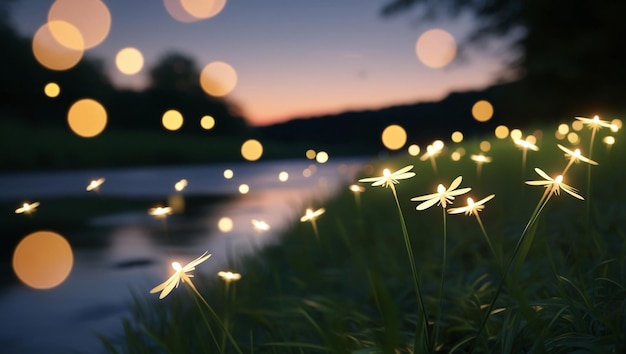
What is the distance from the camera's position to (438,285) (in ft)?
11.8

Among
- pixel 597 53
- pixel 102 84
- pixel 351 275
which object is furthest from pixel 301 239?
pixel 102 84

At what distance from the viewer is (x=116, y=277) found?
21.6ft

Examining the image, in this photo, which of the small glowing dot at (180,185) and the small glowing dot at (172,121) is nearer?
the small glowing dot at (180,185)

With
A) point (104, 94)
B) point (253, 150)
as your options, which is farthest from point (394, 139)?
point (104, 94)

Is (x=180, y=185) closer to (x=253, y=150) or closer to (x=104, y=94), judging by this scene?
(x=253, y=150)

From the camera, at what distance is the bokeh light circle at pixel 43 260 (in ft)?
21.3

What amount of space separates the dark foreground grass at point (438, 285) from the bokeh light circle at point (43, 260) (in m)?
1.99

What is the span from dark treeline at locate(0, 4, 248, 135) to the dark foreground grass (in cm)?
2982

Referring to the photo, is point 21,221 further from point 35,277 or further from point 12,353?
point 12,353

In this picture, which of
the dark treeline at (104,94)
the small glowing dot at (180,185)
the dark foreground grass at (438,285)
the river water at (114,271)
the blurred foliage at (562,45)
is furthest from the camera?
the dark treeline at (104,94)

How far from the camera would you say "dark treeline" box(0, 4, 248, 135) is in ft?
99.5

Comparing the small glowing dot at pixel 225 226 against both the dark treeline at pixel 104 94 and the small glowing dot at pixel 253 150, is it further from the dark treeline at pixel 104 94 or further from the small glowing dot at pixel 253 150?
the dark treeline at pixel 104 94

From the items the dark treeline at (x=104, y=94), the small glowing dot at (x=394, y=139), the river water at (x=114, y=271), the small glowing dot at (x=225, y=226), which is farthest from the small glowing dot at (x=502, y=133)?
the dark treeline at (x=104, y=94)

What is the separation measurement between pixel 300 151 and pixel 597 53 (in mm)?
47200
